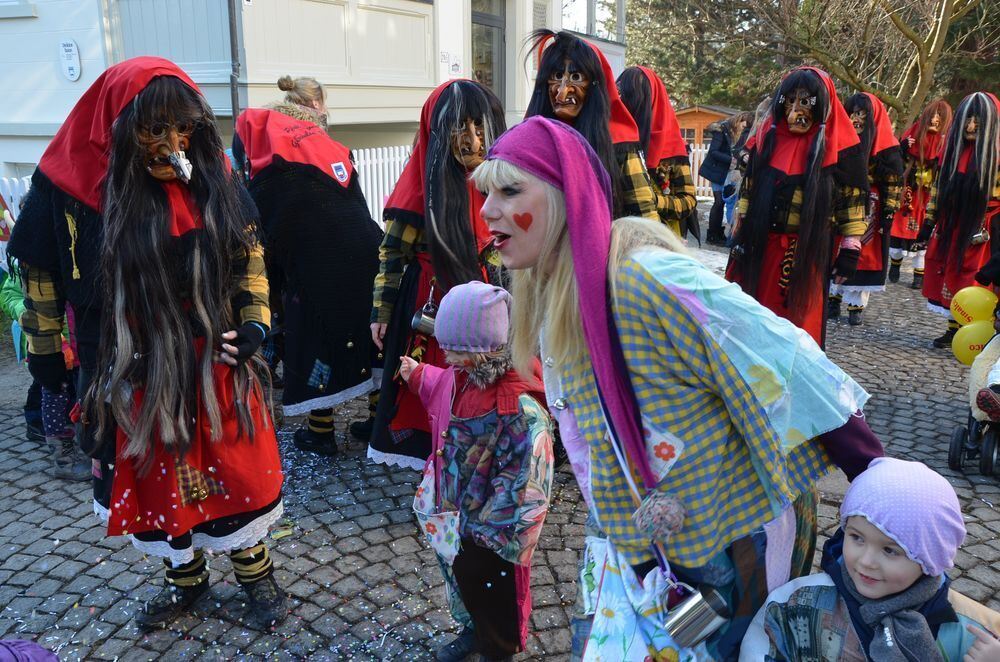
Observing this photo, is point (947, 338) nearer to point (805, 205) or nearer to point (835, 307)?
point (835, 307)

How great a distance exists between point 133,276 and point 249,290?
435 millimetres

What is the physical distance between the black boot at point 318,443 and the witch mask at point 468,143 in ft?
6.43

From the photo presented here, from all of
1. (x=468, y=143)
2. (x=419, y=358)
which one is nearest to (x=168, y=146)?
(x=468, y=143)

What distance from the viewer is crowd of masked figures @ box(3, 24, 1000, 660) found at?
66.2 inches

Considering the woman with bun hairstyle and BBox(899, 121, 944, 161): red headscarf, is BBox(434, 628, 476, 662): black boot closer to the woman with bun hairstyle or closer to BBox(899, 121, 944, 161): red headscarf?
the woman with bun hairstyle

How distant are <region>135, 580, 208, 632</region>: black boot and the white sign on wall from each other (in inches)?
304

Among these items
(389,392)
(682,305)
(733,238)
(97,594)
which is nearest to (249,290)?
(389,392)

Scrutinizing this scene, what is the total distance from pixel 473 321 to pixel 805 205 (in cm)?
270

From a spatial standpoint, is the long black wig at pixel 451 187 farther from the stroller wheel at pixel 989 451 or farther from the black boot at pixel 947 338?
the black boot at pixel 947 338

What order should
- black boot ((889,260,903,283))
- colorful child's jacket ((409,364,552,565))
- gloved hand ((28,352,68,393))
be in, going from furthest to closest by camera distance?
black boot ((889,260,903,283)) → gloved hand ((28,352,68,393)) → colorful child's jacket ((409,364,552,565))

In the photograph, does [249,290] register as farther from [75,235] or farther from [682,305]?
[682,305]

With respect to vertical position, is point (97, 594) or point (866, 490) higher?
point (866, 490)

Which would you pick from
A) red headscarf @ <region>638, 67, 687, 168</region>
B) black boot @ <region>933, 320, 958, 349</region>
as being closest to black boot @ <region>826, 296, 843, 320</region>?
black boot @ <region>933, 320, 958, 349</region>

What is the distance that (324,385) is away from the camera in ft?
14.5
